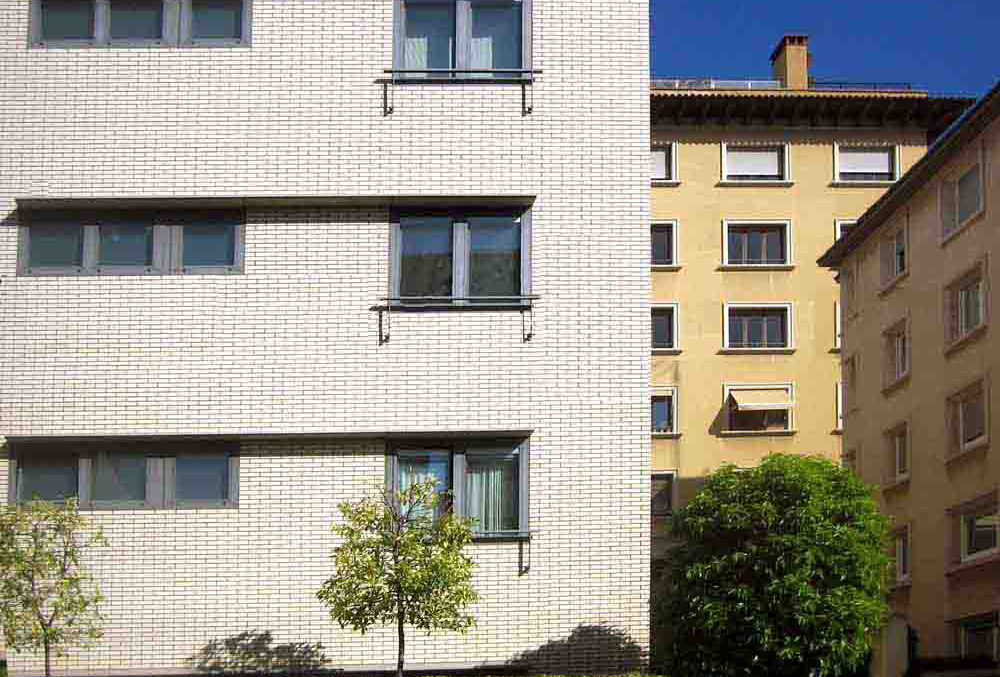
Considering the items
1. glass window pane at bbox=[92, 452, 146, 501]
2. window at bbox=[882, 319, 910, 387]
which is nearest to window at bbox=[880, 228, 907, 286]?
window at bbox=[882, 319, 910, 387]

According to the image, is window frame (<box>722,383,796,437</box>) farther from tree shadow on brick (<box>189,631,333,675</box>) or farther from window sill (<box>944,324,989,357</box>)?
tree shadow on brick (<box>189,631,333,675</box>)

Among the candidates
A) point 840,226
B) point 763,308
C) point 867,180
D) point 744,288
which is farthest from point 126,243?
point 867,180

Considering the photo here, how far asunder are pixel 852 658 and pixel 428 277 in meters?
8.59

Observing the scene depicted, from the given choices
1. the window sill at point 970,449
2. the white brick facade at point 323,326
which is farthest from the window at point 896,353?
the white brick facade at point 323,326

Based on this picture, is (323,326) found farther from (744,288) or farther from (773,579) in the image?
(744,288)

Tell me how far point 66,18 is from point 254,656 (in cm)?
1049

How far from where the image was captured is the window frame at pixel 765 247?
5947cm

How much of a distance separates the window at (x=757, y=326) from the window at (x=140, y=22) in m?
35.1

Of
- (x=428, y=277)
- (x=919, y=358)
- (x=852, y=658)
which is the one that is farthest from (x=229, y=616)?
(x=919, y=358)

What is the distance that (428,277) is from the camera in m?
25.7

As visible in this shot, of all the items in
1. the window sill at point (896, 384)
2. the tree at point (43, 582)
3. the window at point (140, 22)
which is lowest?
the tree at point (43, 582)

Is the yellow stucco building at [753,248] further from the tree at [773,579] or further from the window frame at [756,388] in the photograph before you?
the tree at [773,579]

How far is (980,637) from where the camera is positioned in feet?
136

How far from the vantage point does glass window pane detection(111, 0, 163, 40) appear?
2654 cm
